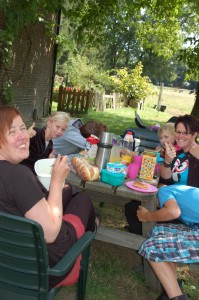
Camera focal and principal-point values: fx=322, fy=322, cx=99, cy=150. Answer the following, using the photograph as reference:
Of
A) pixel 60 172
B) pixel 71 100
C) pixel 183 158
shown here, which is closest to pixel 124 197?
pixel 183 158

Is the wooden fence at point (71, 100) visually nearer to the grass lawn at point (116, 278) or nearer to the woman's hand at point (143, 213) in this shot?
the grass lawn at point (116, 278)

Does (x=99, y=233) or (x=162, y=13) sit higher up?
(x=162, y=13)

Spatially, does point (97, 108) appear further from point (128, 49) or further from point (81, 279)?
point (128, 49)

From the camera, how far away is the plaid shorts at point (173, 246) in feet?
7.13

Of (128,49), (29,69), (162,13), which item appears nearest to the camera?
(162,13)

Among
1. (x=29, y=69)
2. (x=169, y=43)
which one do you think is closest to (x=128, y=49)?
(x=169, y=43)

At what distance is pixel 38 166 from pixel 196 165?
1.35 meters

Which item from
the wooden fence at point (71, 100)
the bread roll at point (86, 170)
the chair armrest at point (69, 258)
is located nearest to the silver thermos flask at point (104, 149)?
the bread roll at point (86, 170)

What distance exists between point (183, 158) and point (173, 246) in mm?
869

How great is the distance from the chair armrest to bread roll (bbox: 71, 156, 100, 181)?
64 centimetres

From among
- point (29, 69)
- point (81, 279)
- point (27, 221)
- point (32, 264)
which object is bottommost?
point (81, 279)

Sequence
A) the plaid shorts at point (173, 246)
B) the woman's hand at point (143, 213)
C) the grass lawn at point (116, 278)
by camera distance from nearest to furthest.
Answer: the plaid shorts at point (173, 246) → the woman's hand at point (143, 213) → the grass lawn at point (116, 278)

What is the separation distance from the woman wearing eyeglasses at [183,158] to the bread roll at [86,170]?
699 mm

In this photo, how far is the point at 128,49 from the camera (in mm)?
37344
